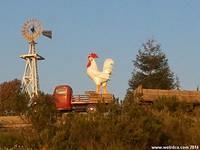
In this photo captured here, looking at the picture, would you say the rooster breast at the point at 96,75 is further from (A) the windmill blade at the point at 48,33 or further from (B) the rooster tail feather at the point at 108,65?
(A) the windmill blade at the point at 48,33

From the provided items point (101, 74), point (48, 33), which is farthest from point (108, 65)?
point (48, 33)

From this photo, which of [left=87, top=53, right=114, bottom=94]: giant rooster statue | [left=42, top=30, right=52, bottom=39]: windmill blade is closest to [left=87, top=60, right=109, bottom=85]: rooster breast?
[left=87, top=53, right=114, bottom=94]: giant rooster statue

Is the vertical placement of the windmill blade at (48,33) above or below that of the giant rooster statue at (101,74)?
above

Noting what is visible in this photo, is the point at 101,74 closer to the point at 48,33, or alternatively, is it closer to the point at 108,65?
the point at 108,65

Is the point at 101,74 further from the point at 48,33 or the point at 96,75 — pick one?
the point at 48,33

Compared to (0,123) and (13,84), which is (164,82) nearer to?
(0,123)

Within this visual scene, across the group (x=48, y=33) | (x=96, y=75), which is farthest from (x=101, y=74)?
(x=48, y=33)

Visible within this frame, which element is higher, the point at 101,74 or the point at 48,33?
the point at 48,33

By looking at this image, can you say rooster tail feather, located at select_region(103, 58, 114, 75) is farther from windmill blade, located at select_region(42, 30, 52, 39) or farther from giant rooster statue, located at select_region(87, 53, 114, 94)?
windmill blade, located at select_region(42, 30, 52, 39)

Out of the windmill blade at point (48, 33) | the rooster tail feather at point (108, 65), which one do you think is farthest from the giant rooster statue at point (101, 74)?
the windmill blade at point (48, 33)

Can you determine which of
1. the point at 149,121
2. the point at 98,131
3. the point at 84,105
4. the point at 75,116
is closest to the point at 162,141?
the point at 149,121

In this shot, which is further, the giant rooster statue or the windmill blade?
the windmill blade

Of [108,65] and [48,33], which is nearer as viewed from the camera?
[108,65]

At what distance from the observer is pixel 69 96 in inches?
1535
